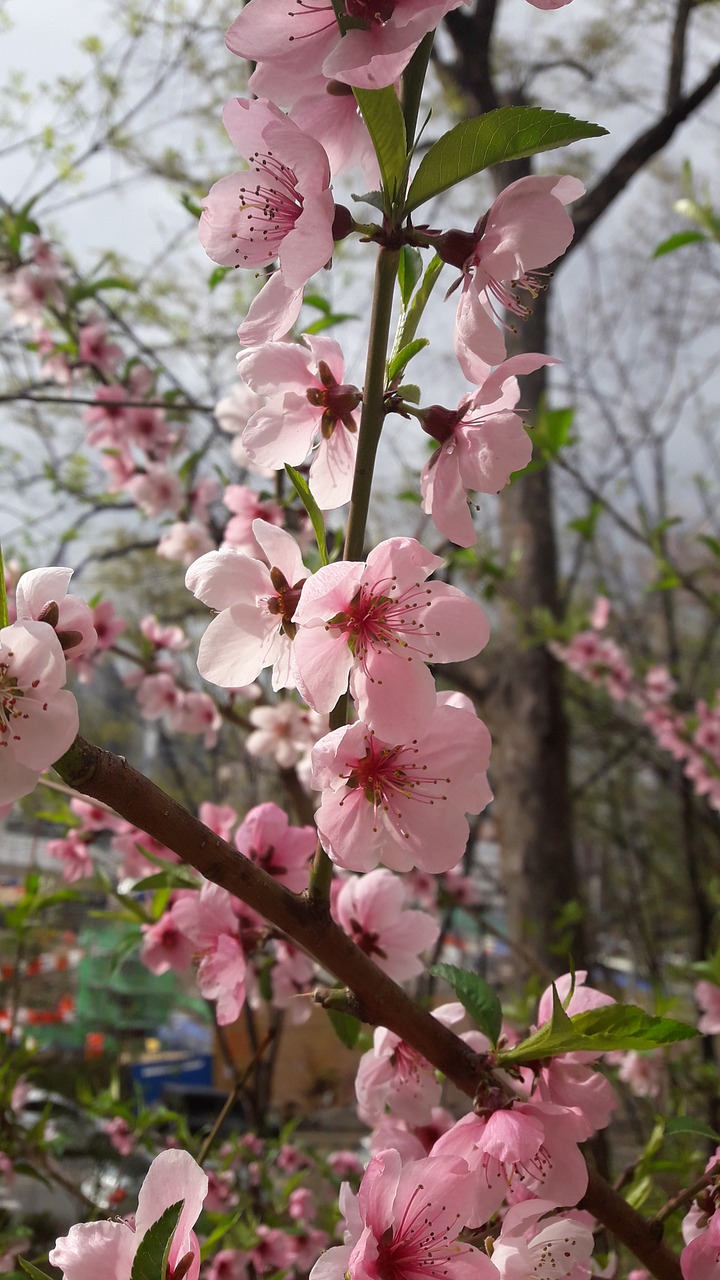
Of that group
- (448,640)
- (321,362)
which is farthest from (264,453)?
(448,640)

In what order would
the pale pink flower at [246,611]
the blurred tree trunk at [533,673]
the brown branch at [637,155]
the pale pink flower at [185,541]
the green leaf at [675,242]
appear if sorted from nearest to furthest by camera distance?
the pale pink flower at [246,611] → the green leaf at [675,242] → the pale pink flower at [185,541] → the brown branch at [637,155] → the blurred tree trunk at [533,673]

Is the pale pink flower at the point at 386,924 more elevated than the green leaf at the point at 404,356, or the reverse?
the green leaf at the point at 404,356

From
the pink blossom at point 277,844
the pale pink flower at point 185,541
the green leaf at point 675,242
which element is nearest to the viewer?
the pink blossom at point 277,844

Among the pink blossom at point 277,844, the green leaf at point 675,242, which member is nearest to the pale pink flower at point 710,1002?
the pink blossom at point 277,844

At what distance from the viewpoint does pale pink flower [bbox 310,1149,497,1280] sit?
20.4 inches

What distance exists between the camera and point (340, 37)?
19.7 inches

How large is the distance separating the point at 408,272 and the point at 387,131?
0.50 feet

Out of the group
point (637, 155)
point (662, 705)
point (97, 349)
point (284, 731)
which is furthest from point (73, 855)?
point (637, 155)

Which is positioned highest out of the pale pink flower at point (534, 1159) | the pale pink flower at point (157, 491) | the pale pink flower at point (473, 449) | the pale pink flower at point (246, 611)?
the pale pink flower at point (157, 491)

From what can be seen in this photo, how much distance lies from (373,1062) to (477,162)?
2.36 ft

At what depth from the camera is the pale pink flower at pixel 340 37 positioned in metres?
0.46

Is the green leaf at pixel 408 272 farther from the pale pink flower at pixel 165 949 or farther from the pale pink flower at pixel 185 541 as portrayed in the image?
the pale pink flower at pixel 185 541

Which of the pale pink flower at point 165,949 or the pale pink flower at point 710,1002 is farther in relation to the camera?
the pale pink flower at point 710,1002

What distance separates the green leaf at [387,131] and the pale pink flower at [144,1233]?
1.97ft
